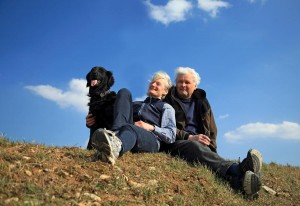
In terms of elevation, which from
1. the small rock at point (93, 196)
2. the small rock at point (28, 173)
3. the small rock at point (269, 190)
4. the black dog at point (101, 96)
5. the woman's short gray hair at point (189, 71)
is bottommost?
the small rock at point (93, 196)

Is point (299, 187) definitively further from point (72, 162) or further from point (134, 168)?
point (72, 162)

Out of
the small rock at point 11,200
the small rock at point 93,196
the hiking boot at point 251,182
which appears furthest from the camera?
the hiking boot at point 251,182

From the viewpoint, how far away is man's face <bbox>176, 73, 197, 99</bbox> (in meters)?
8.62

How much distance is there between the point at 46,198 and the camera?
416cm

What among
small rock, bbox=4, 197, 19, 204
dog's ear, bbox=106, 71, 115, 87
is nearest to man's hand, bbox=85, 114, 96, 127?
dog's ear, bbox=106, 71, 115, 87

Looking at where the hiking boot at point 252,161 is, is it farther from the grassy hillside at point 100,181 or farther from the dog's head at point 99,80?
the dog's head at point 99,80

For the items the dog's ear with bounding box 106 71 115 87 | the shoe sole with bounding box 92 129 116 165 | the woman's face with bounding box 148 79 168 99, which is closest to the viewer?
the shoe sole with bounding box 92 129 116 165

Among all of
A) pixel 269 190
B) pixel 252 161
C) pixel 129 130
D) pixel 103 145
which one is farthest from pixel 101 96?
pixel 269 190

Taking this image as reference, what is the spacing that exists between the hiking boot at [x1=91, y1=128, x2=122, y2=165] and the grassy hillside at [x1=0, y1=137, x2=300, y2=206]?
0.12 m

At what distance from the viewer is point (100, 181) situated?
16.3 ft

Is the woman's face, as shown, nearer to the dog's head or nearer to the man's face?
the man's face

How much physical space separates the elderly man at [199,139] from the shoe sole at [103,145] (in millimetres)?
2396

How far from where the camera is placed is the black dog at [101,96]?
830cm

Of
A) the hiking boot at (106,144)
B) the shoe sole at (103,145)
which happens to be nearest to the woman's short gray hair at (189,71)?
the hiking boot at (106,144)
